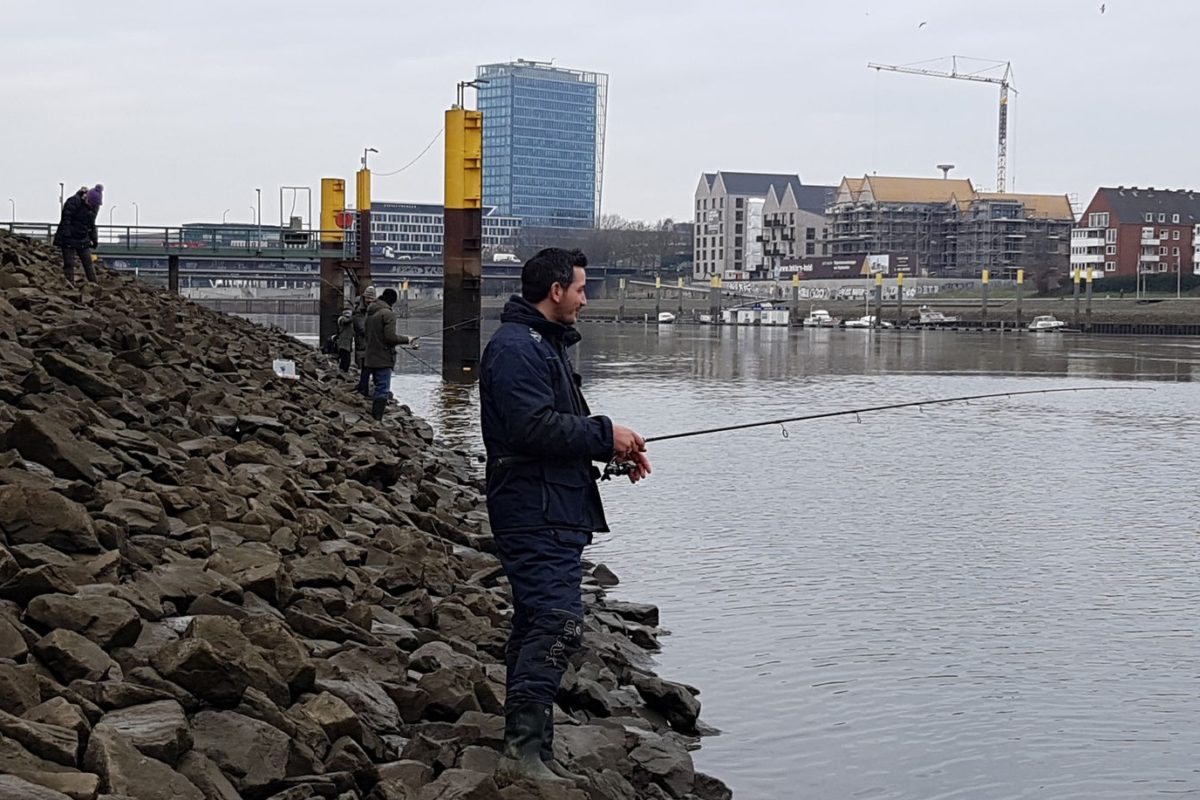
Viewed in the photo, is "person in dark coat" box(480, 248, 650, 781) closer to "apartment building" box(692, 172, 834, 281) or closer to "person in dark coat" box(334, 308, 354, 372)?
"person in dark coat" box(334, 308, 354, 372)

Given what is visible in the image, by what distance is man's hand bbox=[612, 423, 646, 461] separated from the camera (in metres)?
5.75

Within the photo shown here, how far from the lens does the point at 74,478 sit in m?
8.02

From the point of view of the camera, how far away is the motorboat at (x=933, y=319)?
358 ft

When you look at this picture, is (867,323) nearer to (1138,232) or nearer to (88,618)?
(1138,232)

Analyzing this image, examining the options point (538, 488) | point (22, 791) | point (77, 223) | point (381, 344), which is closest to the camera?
point (22, 791)

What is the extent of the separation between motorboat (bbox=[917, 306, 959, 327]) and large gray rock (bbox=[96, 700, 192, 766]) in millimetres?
106380

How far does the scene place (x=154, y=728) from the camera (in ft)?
15.8

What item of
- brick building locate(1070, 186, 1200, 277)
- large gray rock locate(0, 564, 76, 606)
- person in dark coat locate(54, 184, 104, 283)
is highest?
brick building locate(1070, 186, 1200, 277)

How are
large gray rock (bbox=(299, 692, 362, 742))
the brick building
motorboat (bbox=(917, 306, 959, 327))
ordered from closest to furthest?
large gray rock (bbox=(299, 692, 362, 742)), motorboat (bbox=(917, 306, 959, 327)), the brick building

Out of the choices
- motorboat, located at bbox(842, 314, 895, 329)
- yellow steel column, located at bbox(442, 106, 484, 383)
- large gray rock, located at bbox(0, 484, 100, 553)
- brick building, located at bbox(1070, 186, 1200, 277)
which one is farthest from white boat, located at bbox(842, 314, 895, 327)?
large gray rock, located at bbox(0, 484, 100, 553)

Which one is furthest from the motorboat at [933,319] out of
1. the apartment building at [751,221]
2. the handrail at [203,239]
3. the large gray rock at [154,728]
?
the large gray rock at [154,728]

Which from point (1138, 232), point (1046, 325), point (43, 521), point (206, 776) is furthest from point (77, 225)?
point (1138, 232)

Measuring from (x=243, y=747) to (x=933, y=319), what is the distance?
108218 mm

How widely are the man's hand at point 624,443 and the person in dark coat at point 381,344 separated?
39.1 ft
